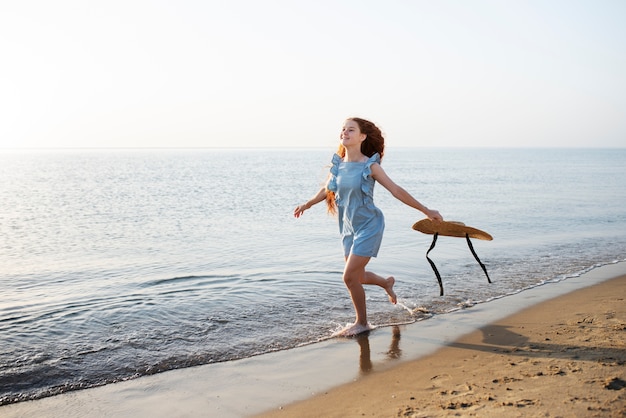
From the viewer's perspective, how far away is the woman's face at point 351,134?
19.0ft

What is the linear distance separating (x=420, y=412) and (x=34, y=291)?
6728 millimetres

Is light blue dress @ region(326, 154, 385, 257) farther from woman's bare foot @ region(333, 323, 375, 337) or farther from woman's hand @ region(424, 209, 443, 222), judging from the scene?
woman's bare foot @ region(333, 323, 375, 337)

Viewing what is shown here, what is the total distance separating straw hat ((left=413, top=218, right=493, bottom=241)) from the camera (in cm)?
625

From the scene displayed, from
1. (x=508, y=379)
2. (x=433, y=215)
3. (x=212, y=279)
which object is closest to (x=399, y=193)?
(x=433, y=215)

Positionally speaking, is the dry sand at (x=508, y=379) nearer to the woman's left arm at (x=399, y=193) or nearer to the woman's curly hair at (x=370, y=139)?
the woman's left arm at (x=399, y=193)

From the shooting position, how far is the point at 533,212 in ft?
63.4

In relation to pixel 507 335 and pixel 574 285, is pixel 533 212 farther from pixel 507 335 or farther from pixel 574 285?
pixel 507 335

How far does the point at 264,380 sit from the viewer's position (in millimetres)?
4746

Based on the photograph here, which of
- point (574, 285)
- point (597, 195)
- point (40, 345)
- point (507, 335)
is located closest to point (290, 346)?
point (507, 335)

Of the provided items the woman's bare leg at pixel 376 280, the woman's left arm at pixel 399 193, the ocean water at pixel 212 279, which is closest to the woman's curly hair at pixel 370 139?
the woman's left arm at pixel 399 193

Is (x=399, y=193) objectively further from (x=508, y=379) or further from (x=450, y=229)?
(x=508, y=379)

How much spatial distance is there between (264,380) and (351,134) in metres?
2.46

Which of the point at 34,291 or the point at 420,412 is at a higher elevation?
the point at 420,412

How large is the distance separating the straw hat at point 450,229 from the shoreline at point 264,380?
93 centimetres
